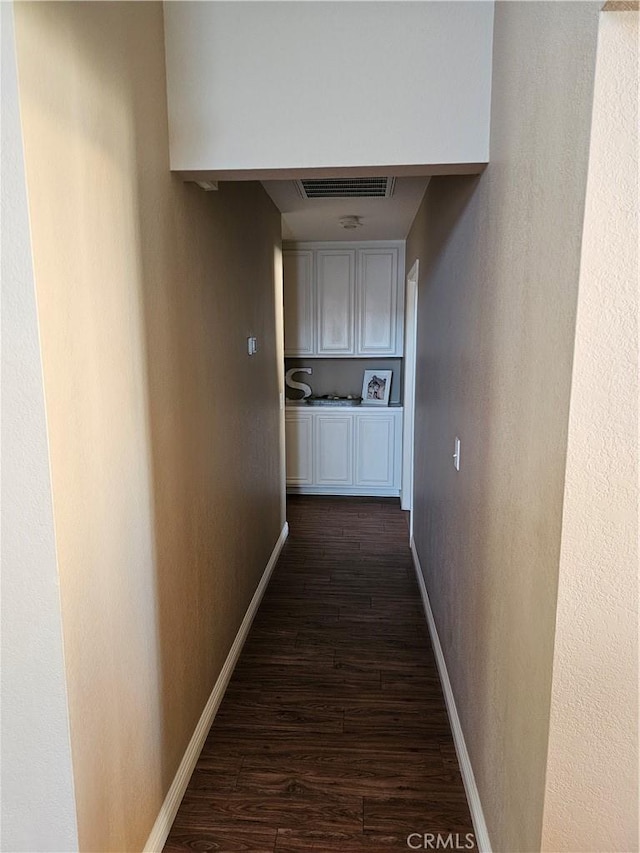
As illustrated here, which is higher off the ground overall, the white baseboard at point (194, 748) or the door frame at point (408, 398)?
the door frame at point (408, 398)

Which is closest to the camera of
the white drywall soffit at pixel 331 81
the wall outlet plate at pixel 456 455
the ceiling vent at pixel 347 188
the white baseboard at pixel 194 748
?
the white drywall soffit at pixel 331 81

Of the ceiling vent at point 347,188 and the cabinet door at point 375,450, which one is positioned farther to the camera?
the cabinet door at point 375,450

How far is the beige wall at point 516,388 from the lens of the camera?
1.03 meters

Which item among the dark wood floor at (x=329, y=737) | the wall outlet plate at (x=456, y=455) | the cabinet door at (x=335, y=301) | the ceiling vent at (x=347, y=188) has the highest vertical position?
the ceiling vent at (x=347, y=188)

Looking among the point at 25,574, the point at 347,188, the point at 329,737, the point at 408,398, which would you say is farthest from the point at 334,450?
the point at 25,574

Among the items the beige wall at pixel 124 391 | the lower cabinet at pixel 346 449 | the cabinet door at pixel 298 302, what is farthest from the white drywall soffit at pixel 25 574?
the cabinet door at pixel 298 302

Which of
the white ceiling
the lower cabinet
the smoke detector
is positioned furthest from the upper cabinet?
the smoke detector

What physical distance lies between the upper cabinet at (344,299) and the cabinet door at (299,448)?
65cm

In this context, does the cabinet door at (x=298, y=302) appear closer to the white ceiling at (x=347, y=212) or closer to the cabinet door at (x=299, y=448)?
the white ceiling at (x=347, y=212)

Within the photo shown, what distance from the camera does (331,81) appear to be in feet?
5.25

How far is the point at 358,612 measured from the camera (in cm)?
314

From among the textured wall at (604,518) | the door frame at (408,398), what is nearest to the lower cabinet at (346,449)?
the door frame at (408,398)

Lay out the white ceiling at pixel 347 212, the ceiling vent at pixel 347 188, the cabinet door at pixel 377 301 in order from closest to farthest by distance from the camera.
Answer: the ceiling vent at pixel 347 188 → the white ceiling at pixel 347 212 → the cabinet door at pixel 377 301

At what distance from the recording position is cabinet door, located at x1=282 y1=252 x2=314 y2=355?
518cm
